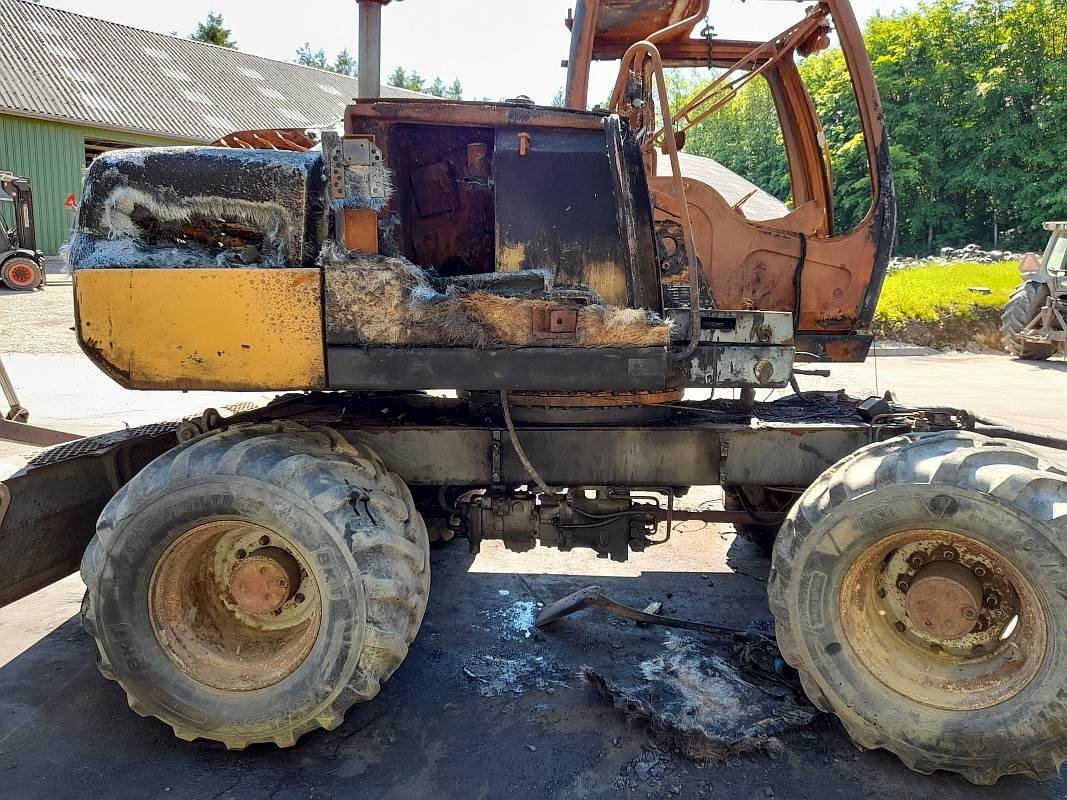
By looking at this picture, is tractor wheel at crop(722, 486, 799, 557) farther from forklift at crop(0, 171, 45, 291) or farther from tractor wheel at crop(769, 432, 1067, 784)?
forklift at crop(0, 171, 45, 291)

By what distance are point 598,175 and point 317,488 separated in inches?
71.2

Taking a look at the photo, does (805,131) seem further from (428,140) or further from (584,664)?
(584,664)

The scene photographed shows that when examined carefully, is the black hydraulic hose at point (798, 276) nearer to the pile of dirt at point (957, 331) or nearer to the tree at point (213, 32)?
the pile of dirt at point (957, 331)

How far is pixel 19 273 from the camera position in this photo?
19016 millimetres

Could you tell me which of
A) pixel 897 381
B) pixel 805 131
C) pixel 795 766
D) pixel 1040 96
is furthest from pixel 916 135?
pixel 795 766

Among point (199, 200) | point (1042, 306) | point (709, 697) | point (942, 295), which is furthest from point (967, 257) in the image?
point (199, 200)

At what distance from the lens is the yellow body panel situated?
321 cm

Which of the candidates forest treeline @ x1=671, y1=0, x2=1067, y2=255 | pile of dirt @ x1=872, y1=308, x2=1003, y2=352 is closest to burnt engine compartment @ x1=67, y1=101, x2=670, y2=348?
pile of dirt @ x1=872, y1=308, x2=1003, y2=352

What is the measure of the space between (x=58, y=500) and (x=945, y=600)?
13.1ft

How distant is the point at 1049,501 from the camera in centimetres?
296

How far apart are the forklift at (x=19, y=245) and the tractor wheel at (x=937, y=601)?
68.4 ft

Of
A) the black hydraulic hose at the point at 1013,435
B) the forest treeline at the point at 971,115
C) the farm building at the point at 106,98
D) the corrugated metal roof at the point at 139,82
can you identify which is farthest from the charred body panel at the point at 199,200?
the forest treeline at the point at 971,115

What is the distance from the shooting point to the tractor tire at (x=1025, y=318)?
15805 mm

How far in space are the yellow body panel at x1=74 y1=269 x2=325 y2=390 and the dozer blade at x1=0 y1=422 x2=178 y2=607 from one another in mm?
796
